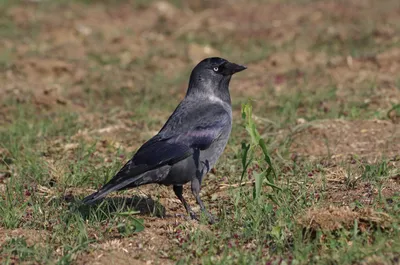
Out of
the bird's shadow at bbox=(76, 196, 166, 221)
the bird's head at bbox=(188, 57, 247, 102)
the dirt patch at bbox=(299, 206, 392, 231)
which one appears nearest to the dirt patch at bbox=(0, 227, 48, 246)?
the bird's shadow at bbox=(76, 196, 166, 221)

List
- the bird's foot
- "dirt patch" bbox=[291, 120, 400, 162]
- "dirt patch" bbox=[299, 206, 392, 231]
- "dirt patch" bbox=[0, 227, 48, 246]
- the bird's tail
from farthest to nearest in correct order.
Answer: "dirt patch" bbox=[291, 120, 400, 162]
the bird's foot
the bird's tail
"dirt patch" bbox=[0, 227, 48, 246]
"dirt patch" bbox=[299, 206, 392, 231]

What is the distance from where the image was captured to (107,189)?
5223mm

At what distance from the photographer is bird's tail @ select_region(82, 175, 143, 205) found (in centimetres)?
518

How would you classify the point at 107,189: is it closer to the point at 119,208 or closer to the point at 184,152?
the point at 119,208

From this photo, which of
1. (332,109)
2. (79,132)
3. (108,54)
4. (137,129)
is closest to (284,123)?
(332,109)

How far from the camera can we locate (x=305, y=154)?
23.7 ft

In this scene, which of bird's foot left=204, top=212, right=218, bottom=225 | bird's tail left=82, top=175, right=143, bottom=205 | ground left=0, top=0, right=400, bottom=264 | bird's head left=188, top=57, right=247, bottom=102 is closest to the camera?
ground left=0, top=0, right=400, bottom=264

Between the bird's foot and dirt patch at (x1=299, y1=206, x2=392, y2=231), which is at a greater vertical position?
dirt patch at (x1=299, y1=206, x2=392, y2=231)

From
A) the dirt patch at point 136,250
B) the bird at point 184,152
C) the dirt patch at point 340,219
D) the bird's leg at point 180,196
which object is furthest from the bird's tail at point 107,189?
the dirt patch at point 340,219

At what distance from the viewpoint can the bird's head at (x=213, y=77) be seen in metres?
6.27

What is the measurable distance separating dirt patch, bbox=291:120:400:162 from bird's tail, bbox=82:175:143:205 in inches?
91.8

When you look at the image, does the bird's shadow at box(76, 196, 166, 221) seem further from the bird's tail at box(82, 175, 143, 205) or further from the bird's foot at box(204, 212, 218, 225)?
the bird's foot at box(204, 212, 218, 225)

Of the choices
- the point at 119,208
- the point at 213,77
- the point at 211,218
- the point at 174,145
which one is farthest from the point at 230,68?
the point at 119,208

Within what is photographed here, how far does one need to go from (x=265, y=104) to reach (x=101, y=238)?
15.6 ft
